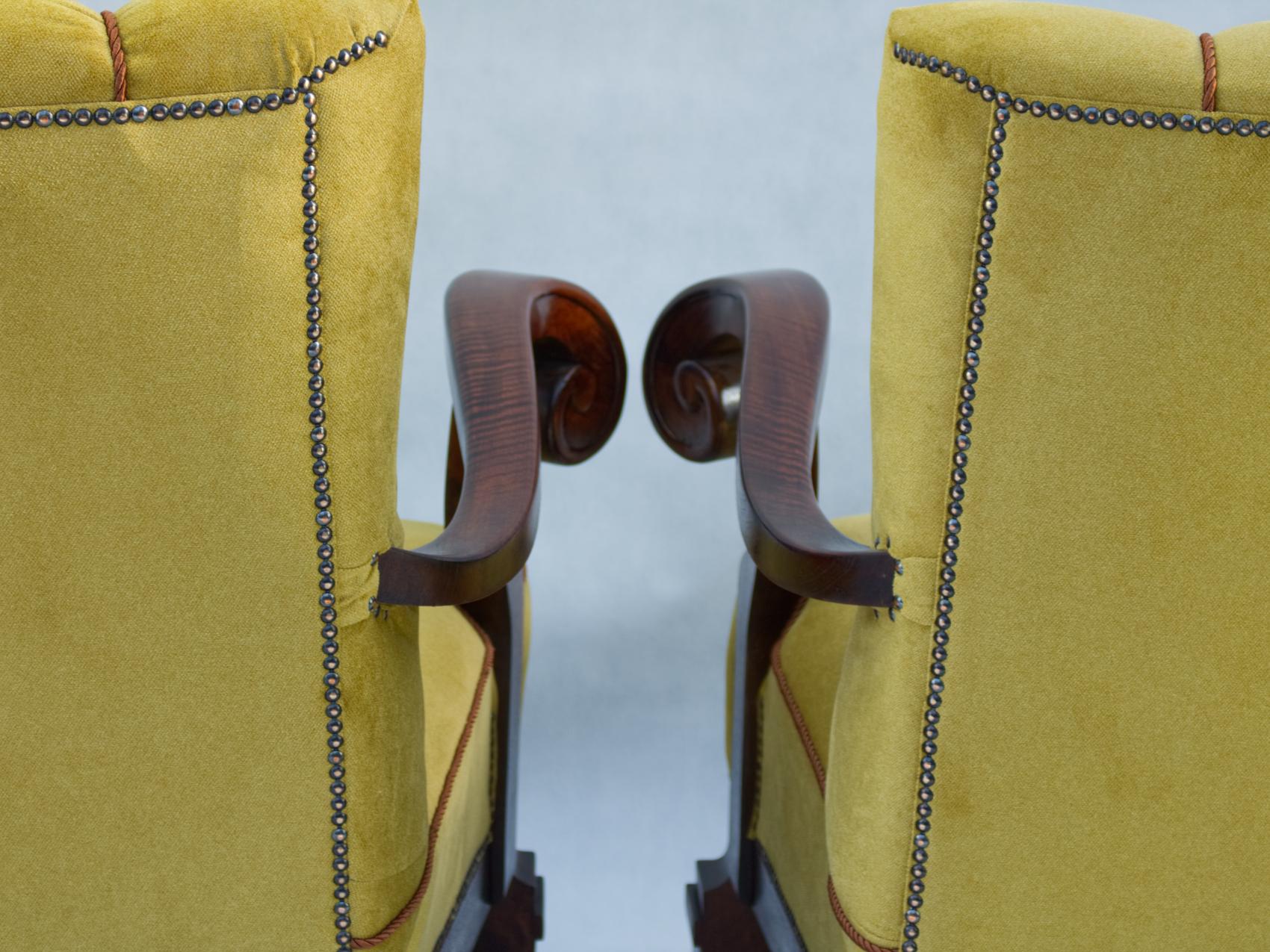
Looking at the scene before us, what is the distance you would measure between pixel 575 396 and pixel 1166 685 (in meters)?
0.42

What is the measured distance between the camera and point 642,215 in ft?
5.28

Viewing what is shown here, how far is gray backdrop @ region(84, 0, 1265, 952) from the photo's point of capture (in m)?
1.57

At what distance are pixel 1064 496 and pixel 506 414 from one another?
28cm

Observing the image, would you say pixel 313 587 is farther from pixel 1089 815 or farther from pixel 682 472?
pixel 682 472

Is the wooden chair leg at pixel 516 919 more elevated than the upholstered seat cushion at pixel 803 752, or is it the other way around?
the upholstered seat cushion at pixel 803 752

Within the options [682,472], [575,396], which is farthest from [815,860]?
[682,472]

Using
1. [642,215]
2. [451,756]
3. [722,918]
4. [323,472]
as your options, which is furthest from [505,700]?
[642,215]

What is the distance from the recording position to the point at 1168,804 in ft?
1.95

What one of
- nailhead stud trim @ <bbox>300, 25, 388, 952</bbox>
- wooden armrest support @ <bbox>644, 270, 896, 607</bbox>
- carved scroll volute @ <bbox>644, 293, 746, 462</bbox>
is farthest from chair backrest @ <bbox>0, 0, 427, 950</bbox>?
carved scroll volute @ <bbox>644, 293, 746, 462</bbox>

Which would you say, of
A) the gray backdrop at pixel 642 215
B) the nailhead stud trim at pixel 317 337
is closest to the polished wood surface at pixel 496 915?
the nailhead stud trim at pixel 317 337

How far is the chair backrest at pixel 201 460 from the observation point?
18.9 inches

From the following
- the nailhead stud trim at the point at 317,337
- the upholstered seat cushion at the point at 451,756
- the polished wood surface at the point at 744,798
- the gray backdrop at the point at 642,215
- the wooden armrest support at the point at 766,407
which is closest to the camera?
the nailhead stud trim at the point at 317,337

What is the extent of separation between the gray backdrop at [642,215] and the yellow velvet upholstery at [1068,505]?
0.91m

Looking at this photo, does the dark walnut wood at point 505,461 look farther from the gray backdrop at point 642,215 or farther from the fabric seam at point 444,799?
the gray backdrop at point 642,215
